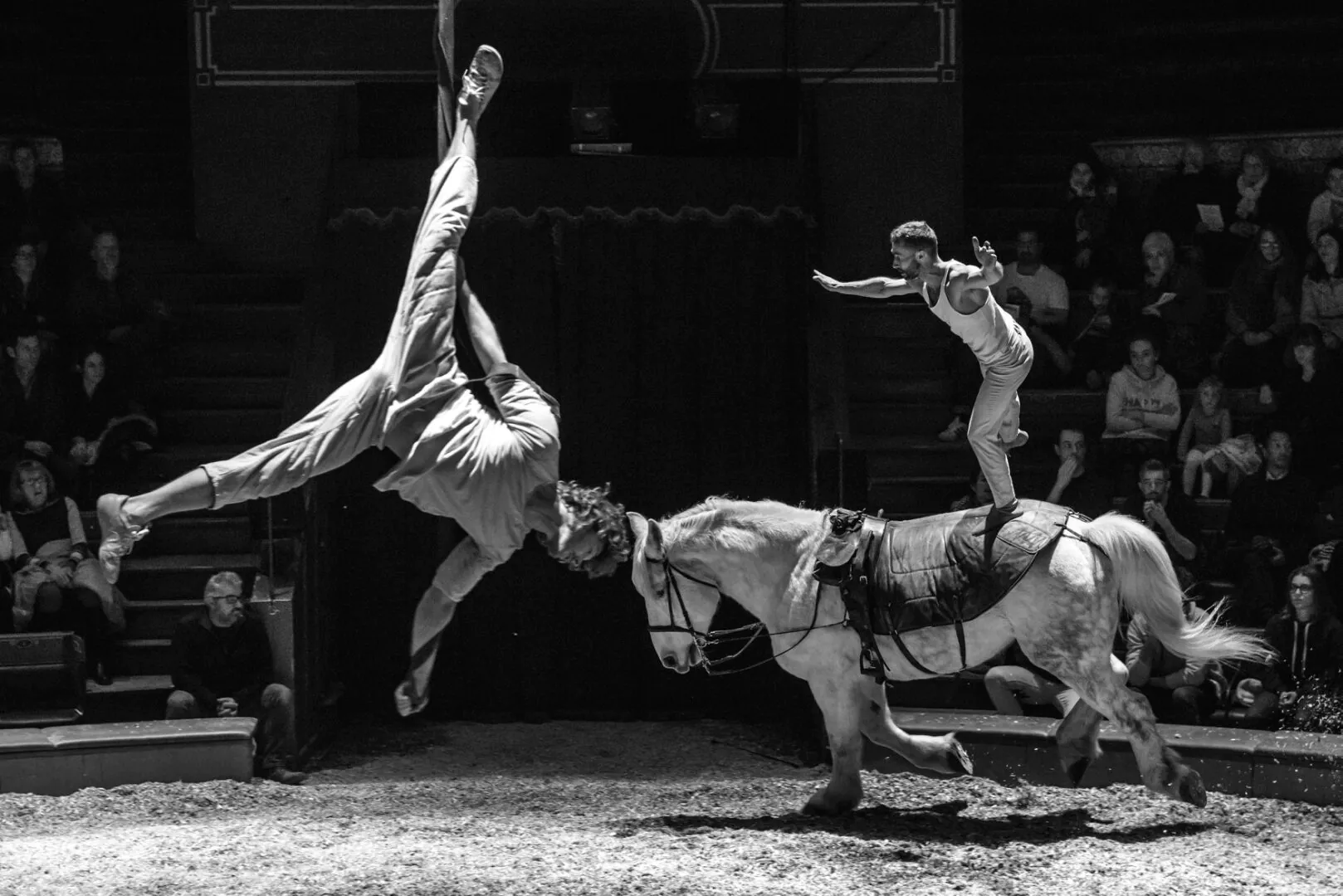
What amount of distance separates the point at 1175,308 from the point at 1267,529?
67.5 inches

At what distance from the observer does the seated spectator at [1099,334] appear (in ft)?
36.0

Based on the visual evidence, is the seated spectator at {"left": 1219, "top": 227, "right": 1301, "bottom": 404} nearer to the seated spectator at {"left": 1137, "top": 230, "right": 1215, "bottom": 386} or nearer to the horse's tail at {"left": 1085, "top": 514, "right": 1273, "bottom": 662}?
the seated spectator at {"left": 1137, "top": 230, "right": 1215, "bottom": 386}

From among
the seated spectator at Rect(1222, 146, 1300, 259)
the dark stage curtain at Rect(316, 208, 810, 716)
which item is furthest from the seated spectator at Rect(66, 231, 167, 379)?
the seated spectator at Rect(1222, 146, 1300, 259)

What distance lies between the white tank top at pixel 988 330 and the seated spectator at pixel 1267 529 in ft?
7.99

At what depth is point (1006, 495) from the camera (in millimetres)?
8180

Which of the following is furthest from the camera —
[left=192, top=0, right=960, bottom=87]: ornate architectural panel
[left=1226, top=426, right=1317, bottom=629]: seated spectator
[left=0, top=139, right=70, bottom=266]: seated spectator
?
[left=192, top=0, right=960, bottom=87]: ornate architectural panel

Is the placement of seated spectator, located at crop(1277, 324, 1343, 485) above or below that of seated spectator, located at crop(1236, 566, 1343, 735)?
above

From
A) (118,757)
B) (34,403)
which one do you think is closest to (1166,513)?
(118,757)

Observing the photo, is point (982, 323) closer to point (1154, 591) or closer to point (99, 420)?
point (1154, 591)

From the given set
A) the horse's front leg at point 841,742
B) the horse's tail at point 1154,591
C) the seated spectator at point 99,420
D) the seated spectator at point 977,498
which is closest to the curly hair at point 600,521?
the horse's front leg at point 841,742

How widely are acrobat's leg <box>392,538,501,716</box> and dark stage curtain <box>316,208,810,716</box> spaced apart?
3.03 metres

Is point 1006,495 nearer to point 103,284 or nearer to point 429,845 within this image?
point 429,845

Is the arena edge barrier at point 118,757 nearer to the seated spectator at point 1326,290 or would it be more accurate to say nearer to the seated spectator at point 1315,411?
the seated spectator at point 1315,411

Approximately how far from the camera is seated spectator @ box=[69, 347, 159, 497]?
10.6 m
